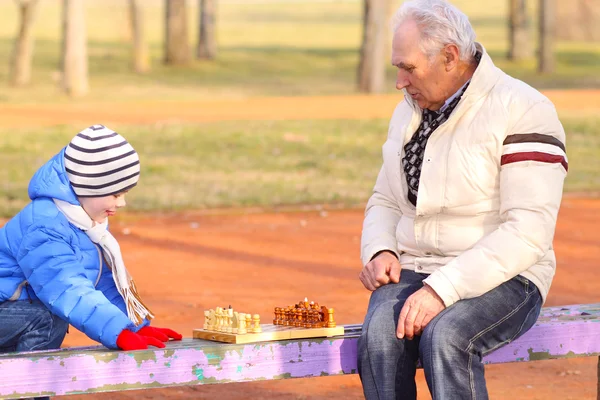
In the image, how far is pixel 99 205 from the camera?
4246 mm

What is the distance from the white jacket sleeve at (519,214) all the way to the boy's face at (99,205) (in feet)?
3.82

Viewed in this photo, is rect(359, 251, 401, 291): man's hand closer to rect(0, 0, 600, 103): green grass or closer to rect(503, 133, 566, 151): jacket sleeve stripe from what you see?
rect(503, 133, 566, 151): jacket sleeve stripe

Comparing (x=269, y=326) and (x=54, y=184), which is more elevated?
(x=54, y=184)

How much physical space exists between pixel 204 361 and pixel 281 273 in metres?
5.10

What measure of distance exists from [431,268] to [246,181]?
34.9ft

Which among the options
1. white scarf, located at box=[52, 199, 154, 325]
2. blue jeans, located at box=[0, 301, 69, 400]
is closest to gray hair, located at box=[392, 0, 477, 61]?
white scarf, located at box=[52, 199, 154, 325]

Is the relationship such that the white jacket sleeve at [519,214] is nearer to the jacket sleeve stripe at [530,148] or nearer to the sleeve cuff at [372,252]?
the jacket sleeve stripe at [530,148]

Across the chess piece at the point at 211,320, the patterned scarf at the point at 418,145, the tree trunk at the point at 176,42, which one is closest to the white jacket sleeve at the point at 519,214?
the patterned scarf at the point at 418,145

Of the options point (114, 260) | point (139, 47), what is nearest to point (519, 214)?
point (114, 260)

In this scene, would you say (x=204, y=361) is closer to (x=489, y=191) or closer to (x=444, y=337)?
(x=444, y=337)

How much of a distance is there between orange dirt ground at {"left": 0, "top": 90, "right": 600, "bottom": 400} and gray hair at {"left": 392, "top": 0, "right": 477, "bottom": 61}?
2.01 m

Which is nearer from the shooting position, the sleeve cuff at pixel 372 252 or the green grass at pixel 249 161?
the sleeve cuff at pixel 372 252

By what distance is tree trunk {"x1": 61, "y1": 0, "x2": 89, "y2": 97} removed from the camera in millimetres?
28812

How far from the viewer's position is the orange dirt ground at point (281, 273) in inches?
230
